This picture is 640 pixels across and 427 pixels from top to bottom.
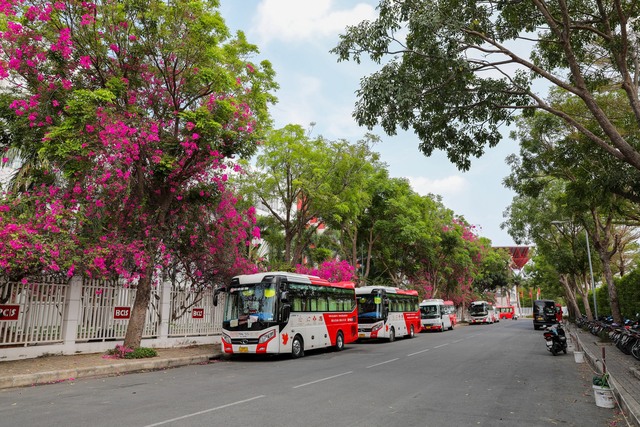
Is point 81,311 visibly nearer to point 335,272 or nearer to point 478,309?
point 335,272

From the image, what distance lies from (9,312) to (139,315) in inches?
144

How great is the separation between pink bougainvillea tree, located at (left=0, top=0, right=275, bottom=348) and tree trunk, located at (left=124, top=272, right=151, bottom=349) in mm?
34

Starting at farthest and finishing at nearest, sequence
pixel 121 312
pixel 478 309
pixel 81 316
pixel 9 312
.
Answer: pixel 478 309 → pixel 121 312 → pixel 81 316 → pixel 9 312

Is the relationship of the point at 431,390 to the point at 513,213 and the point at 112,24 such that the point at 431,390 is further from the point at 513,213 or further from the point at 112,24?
the point at 513,213

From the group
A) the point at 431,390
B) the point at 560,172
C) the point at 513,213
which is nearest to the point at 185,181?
the point at 431,390

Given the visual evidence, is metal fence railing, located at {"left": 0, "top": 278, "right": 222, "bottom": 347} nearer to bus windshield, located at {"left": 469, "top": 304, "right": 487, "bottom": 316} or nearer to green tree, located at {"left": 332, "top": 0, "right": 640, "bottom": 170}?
green tree, located at {"left": 332, "top": 0, "right": 640, "bottom": 170}

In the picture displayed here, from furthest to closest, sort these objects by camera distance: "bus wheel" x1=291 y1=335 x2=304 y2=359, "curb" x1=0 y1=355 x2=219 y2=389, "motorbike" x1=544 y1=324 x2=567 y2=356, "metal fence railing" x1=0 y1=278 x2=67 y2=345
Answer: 1. "motorbike" x1=544 y1=324 x2=567 y2=356
2. "bus wheel" x1=291 y1=335 x2=304 y2=359
3. "metal fence railing" x1=0 y1=278 x2=67 y2=345
4. "curb" x1=0 y1=355 x2=219 y2=389

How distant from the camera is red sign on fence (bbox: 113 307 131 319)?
16.1 m

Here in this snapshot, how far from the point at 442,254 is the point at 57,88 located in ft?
120

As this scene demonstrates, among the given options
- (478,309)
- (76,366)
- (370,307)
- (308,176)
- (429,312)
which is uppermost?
(308,176)

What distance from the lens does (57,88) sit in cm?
1330

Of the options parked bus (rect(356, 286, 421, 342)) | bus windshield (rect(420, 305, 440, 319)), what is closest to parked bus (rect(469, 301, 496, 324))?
bus windshield (rect(420, 305, 440, 319))

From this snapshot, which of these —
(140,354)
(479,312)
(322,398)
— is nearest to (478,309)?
(479,312)

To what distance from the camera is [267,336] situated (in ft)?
50.5
